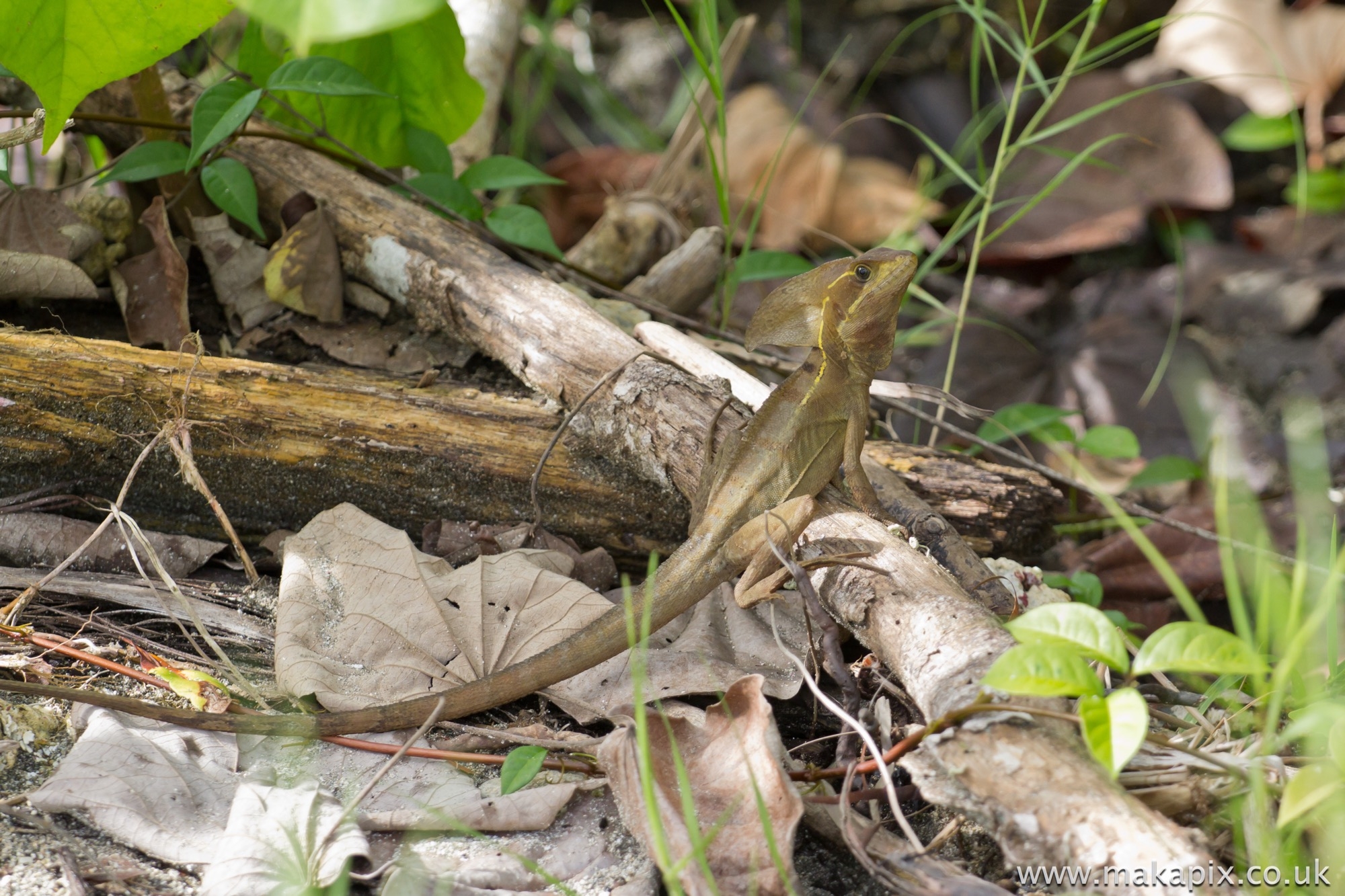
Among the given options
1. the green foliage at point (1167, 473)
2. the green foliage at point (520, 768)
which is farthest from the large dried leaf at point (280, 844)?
the green foliage at point (1167, 473)

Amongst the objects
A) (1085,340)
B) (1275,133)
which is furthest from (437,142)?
(1275,133)

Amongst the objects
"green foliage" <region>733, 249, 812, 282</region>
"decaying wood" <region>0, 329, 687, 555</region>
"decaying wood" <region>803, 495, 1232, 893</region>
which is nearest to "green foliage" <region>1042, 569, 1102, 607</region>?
"decaying wood" <region>803, 495, 1232, 893</region>

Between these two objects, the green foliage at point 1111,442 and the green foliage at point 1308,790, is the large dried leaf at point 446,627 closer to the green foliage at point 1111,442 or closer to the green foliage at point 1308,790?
the green foliage at point 1308,790

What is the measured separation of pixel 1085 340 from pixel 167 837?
203 inches

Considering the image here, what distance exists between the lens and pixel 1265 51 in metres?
6.11

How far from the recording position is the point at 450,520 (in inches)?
122

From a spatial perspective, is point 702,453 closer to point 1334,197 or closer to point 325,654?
point 325,654

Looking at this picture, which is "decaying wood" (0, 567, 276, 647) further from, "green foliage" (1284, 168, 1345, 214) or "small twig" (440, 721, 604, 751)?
"green foliage" (1284, 168, 1345, 214)

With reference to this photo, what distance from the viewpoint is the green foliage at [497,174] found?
3.68 m

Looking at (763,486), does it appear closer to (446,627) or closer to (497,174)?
(446,627)

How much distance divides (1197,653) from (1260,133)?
5.77 m

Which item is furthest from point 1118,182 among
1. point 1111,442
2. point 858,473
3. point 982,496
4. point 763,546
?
point 763,546

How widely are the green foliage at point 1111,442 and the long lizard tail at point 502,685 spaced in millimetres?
1780

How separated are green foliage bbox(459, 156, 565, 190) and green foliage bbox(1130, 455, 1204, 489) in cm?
277
